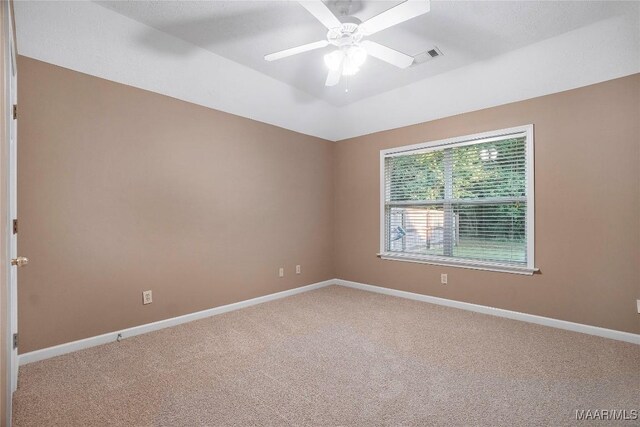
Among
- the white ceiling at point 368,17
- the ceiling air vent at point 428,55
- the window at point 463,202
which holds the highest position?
the white ceiling at point 368,17

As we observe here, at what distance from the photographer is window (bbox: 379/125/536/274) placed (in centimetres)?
338

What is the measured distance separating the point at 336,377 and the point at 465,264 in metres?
2.29

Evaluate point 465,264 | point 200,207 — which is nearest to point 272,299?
point 200,207

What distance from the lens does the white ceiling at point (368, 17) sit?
260cm

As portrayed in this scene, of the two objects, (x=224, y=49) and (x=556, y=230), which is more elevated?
(x=224, y=49)

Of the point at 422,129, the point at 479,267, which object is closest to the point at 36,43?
the point at 422,129

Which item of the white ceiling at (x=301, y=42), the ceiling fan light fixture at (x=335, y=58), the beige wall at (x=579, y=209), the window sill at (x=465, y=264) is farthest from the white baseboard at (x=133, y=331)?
the ceiling fan light fixture at (x=335, y=58)

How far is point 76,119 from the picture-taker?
259 centimetres

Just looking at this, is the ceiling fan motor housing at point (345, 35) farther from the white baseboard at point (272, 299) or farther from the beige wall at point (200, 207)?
the white baseboard at point (272, 299)

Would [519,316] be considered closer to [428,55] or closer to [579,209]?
[579,209]

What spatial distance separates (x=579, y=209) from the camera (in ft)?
9.77

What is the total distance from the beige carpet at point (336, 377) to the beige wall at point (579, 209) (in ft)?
1.11

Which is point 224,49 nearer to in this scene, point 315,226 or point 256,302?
point 315,226

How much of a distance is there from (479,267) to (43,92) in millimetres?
4396
